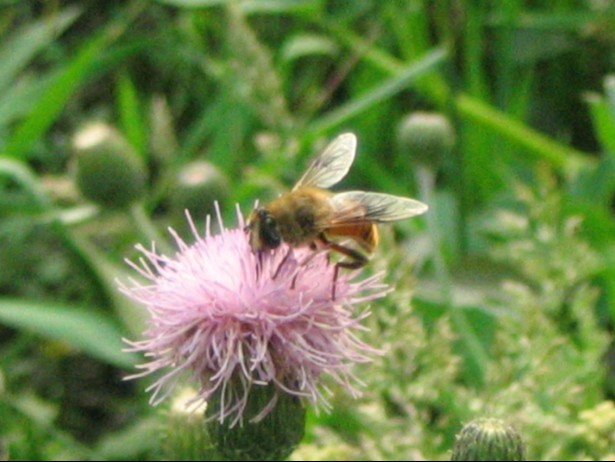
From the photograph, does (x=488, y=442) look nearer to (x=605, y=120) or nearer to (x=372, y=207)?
(x=372, y=207)

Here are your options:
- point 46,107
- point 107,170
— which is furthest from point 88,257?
point 46,107

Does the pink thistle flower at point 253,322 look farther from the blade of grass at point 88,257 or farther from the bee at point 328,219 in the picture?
the blade of grass at point 88,257

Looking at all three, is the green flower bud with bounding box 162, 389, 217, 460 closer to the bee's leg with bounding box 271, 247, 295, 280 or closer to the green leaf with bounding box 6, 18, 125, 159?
the bee's leg with bounding box 271, 247, 295, 280

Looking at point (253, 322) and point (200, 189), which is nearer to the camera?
point (253, 322)

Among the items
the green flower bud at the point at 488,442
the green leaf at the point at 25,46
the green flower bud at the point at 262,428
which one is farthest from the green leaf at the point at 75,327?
the green flower bud at the point at 488,442

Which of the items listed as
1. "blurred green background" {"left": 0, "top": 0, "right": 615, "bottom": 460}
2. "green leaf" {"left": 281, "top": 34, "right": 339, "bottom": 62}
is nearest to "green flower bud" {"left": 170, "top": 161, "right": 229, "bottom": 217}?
"blurred green background" {"left": 0, "top": 0, "right": 615, "bottom": 460}

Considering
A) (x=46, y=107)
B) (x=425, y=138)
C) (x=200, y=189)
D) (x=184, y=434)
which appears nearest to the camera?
(x=184, y=434)

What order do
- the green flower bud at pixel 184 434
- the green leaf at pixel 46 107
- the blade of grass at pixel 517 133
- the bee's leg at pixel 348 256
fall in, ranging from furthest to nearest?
1. the blade of grass at pixel 517 133
2. the green leaf at pixel 46 107
3. the green flower bud at pixel 184 434
4. the bee's leg at pixel 348 256
